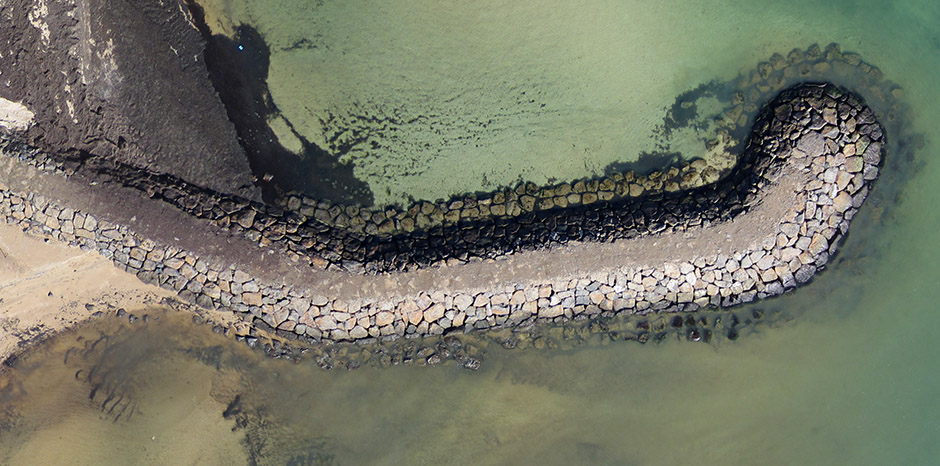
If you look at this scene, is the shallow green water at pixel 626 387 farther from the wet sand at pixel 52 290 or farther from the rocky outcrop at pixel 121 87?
the rocky outcrop at pixel 121 87

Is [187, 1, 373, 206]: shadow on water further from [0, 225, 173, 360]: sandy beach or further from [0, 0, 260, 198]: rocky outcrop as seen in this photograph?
[0, 225, 173, 360]: sandy beach

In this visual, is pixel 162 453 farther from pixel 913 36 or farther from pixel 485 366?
pixel 913 36

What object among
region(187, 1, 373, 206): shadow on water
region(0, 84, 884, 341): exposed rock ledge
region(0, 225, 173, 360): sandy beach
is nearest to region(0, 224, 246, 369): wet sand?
region(0, 225, 173, 360): sandy beach

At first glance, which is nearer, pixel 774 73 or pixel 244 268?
pixel 244 268

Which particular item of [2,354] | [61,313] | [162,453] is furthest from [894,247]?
[2,354]

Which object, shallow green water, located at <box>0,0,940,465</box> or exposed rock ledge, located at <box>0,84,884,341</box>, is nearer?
exposed rock ledge, located at <box>0,84,884,341</box>

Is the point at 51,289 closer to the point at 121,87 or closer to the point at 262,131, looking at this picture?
the point at 121,87
